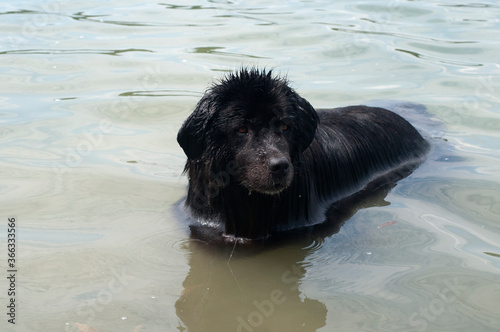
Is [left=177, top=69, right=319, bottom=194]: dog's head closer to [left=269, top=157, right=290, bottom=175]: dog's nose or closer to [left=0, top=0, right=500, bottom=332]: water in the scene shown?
[left=269, top=157, right=290, bottom=175]: dog's nose

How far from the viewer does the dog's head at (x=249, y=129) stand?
5.64 metres

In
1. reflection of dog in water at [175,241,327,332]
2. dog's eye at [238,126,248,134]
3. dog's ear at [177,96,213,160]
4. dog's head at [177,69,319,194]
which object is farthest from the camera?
dog's ear at [177,96,213,160]

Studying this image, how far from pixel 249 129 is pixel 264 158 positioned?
306 mm

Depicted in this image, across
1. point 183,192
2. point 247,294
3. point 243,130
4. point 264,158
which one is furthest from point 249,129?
point 183,192

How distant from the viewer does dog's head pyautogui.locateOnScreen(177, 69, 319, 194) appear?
5.64 metres

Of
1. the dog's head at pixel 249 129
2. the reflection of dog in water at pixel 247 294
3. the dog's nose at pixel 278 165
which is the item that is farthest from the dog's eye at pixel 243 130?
the reflection of dog in water at pixel 247 294

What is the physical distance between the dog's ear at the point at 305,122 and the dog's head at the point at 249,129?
6cm

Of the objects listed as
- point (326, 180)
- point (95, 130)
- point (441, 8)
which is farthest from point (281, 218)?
point (441, 8)

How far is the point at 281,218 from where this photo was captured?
6.42m

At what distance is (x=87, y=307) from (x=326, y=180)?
2.92 meters

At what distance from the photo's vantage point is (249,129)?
5.76 m

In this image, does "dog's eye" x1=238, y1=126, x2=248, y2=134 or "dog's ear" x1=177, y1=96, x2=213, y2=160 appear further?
"dog's ear" x1=177, y1=96, x2=213, y2=160

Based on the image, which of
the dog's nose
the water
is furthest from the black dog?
the water

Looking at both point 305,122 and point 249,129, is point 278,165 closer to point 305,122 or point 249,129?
point 249,129
